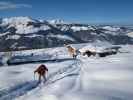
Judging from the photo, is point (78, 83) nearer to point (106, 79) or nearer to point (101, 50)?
point (106, 79)

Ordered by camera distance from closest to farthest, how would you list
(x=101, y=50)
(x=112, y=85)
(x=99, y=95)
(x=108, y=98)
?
1. (x=108, y=98)
2. (x=99, y=95)
3. (x=112, y=85)
4. (x=101, y=50)

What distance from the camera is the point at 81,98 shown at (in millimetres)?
17812

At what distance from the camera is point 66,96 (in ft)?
61.0

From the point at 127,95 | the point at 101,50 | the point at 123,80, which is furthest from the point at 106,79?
the point at 101,50

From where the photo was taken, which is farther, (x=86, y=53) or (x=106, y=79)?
(x=86, y=53)

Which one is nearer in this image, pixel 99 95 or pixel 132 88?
pixel 99 95

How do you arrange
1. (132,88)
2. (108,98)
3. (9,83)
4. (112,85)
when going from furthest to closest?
(9,83) < (112,85) < (132,88) < (108,98)

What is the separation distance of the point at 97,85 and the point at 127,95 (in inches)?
194

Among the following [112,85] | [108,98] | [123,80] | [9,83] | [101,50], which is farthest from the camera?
[101,50]

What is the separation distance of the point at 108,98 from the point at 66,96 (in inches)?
99.4

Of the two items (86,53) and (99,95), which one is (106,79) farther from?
(86,53)

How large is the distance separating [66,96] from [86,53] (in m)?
47.1

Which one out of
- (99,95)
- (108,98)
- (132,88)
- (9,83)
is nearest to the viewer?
(108,98)

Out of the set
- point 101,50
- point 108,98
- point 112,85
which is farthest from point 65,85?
point 101,50
